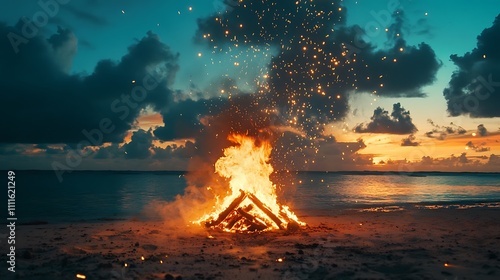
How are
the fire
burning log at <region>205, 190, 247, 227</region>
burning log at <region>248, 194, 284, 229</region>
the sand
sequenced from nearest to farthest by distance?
1. the sand
2. burning log at <region>248, 194, 284, 229</region>
3. burning log at <region>205, 190, 247, 227</region>
4. the fire

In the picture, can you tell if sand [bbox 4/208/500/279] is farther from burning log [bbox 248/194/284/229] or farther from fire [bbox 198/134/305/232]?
fire [bbox 198/134/305/232]

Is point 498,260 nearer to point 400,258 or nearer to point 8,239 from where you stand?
point 400,258

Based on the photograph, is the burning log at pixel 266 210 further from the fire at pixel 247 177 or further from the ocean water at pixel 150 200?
the ocean water at pixel 150 200

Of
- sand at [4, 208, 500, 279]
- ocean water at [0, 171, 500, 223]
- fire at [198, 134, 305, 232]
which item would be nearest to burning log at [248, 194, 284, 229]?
fire at [198, 134, 305, 232]

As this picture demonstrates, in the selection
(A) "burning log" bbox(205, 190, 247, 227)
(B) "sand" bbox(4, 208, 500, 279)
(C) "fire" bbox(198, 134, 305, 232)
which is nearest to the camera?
(B) "sand" bbox(4, 208, 500, 279)

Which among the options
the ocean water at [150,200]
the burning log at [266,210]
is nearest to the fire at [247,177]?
the burning log at [266,210]

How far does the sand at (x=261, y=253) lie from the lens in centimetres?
948

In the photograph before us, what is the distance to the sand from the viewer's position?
9484 millimetres

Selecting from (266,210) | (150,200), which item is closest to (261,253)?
(266,210)

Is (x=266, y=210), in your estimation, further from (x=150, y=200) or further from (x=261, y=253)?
(x=150, y=200)

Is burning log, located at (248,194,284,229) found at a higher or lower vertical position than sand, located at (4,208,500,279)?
higher

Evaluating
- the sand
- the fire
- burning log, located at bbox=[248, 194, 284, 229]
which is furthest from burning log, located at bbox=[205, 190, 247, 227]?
the sand

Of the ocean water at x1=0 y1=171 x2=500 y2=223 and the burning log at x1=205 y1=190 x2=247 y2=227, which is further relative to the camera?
the ocean water at x1=0 y1=171 x2=500 y2=223

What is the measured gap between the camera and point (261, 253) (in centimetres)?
1198
